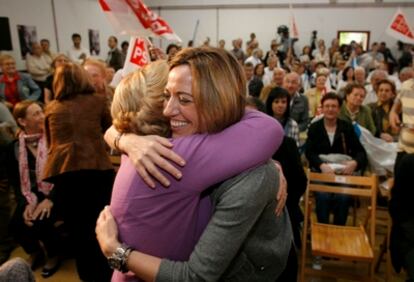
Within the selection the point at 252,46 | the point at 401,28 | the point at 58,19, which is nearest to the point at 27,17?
the point at 58,19

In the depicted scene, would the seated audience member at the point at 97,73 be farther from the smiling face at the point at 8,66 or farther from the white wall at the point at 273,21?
the white wall at the point at 273,21

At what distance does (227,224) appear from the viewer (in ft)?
2.69

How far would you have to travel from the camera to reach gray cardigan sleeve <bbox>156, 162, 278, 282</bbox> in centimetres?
82

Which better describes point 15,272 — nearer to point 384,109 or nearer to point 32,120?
point 32,120

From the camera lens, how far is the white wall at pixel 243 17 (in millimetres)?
9734

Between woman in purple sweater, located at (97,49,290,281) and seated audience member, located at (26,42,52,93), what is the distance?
7347 mm

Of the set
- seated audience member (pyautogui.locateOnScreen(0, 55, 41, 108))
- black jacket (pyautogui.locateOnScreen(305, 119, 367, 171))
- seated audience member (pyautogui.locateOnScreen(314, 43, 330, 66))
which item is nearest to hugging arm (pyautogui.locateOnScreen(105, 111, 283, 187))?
black jacket (pyautogui.locateOnScreen(305, 119, 367, 171))

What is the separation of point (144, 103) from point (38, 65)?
7490mm

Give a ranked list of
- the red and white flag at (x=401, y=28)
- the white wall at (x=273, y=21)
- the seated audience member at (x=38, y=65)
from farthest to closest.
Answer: the white wall at (x=273, y=21) < the seated audience member at (x=38, y=65) < the red and white flag at (x=401, y=28)

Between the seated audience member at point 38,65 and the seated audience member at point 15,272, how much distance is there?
722 cm

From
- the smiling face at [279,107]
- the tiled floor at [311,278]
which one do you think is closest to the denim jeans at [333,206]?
the tiled floor at [311,278]

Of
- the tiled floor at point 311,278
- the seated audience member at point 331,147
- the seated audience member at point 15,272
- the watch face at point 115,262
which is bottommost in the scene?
the tiled floor at point 311,278

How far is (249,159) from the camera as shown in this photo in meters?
0.83

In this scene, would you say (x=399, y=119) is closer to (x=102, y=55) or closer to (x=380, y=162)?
(x=380, y=162)
